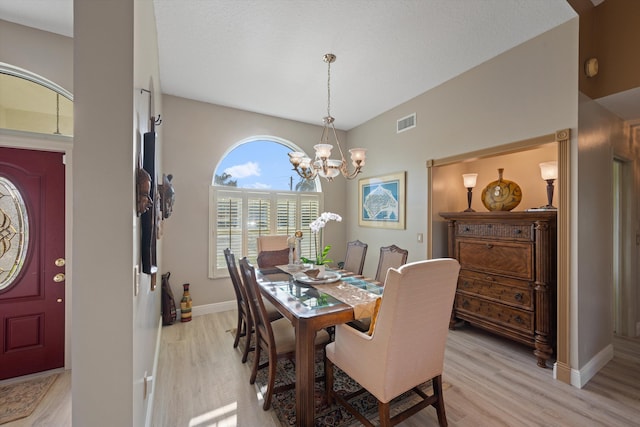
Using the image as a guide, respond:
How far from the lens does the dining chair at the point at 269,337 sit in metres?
2.00

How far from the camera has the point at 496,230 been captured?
9.66ft

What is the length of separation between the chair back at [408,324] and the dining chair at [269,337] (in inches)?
24.3

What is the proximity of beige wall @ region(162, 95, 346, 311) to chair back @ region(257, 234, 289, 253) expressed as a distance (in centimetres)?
92

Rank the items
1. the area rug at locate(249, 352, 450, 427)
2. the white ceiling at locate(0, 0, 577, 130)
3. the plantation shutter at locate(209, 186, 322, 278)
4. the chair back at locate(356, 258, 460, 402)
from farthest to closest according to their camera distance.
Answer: the plantation shutter at locate(209, 186, 322, 278) < the white ceiling at locate(0, 0, 577, 130) < the area rug at locate(249, 352, 450, 427) < the chair back at locate(356, 258, 460, 402)

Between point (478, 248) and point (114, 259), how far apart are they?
11.0ft

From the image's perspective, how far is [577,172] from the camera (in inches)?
91.0

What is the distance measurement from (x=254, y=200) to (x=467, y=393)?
351 cm

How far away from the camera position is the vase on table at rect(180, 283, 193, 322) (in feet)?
11.9

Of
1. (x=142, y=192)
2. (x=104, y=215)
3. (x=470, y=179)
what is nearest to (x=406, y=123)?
(x=470, y=179)

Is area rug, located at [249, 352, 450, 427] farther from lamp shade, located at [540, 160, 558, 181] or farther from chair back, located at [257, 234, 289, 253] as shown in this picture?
lamp shade, located at [540, 160, 558, 181]

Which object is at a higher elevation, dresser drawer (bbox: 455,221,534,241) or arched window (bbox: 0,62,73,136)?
arched window (bbox: 0,62,73,136)

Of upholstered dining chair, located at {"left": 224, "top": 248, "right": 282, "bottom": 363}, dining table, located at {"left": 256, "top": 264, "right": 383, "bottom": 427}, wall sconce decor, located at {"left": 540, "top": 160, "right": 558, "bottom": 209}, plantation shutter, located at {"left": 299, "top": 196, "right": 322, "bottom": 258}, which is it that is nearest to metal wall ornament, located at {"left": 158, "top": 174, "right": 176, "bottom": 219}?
upholstered dining chair, located at {"left": 224, "top": 248, "right": 282, "bottom": 363}

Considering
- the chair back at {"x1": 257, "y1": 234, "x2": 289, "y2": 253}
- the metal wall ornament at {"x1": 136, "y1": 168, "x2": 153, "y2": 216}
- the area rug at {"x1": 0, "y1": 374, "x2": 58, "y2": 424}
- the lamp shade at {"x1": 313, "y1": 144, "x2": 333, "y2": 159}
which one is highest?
the lamp shade at {"x1": 313, "y1": 144, "x2": 333, "y2": 159}

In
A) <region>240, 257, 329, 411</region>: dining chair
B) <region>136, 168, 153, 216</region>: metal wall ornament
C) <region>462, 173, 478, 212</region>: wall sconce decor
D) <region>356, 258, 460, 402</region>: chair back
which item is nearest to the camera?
<region>136, 168, 153, 216</region>: metal wall ornament
